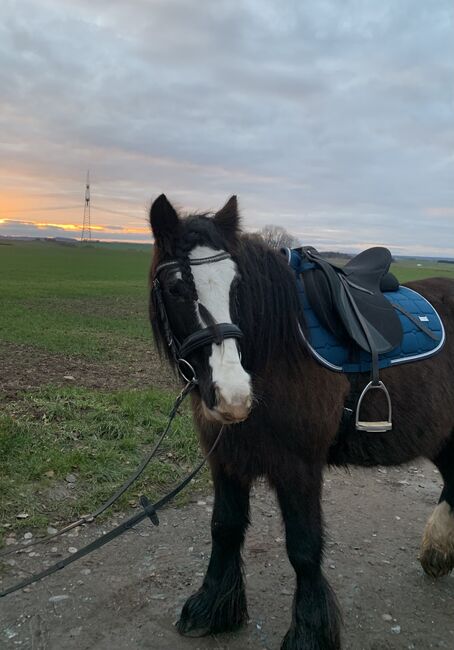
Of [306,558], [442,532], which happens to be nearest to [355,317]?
[306,558]

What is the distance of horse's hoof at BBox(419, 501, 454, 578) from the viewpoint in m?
3.69

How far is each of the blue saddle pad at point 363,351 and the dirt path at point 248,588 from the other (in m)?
1.69

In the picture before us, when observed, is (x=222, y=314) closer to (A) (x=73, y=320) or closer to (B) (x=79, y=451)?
(B) (x=79, y=451)

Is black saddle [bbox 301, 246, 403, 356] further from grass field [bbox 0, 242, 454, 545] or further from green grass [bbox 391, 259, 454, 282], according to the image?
green grass [bbox 391, 259, 454, 282]

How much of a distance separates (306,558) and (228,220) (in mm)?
1861

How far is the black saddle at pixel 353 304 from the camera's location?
9.37 ft

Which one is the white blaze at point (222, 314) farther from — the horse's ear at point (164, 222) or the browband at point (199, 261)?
the horse's ear at point (164, 222)

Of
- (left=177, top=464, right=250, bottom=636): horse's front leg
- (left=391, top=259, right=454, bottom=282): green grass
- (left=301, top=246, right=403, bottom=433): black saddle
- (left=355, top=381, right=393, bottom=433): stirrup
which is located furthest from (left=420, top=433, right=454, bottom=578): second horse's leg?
(left=391, top=259, right=454, bottom=282): green grass

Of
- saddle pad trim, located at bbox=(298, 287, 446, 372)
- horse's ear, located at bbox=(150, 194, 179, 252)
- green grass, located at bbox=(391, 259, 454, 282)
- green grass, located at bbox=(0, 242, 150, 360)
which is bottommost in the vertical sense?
green grass, located at bbox=(0, 242, 150, 360)

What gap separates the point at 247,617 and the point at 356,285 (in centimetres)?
225

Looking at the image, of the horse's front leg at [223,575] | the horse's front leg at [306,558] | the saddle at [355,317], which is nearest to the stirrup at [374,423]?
the saddle at [355,317]

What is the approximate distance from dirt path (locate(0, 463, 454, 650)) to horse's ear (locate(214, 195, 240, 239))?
2394 mm

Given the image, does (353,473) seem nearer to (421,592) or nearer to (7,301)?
(421,592)

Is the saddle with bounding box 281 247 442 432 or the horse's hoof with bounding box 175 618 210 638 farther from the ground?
the saddle with bounding box 281 247 442 432
